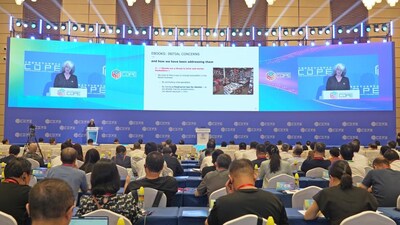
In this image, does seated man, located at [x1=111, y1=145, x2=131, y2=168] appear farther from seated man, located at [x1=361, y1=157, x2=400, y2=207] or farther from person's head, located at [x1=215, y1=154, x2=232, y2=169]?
seated man, located at [x1=361, y1=157, x2=400, y2=207]

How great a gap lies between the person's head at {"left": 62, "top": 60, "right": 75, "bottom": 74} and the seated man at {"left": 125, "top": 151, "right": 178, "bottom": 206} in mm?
11177

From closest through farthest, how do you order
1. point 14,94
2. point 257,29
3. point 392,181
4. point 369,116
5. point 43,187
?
point 43,187
point 392,181
point 14,94
point 369,116
point 257,29

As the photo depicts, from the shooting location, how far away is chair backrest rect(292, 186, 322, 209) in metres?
4.07

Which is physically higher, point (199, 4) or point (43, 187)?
point (199, 4)

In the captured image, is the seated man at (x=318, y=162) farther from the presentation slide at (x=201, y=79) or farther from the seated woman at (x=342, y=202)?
the presentation slide at (x=201, y=79)

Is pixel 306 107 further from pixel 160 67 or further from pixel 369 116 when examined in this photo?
pixel 160 67

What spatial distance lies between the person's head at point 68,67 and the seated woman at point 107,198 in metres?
12.0

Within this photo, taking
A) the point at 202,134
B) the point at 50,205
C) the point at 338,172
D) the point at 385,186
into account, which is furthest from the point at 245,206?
the point at 202,134

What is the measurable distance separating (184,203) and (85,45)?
11.2 metres

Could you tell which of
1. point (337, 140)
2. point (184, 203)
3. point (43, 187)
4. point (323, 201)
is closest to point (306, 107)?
point (337, 140)

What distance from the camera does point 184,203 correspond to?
4797mm

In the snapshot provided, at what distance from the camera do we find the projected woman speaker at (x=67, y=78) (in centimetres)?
1434

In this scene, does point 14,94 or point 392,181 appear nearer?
point 392,181

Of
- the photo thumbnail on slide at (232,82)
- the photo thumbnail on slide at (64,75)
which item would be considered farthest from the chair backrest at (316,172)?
the photo thumbnail on slide at (64,75)
